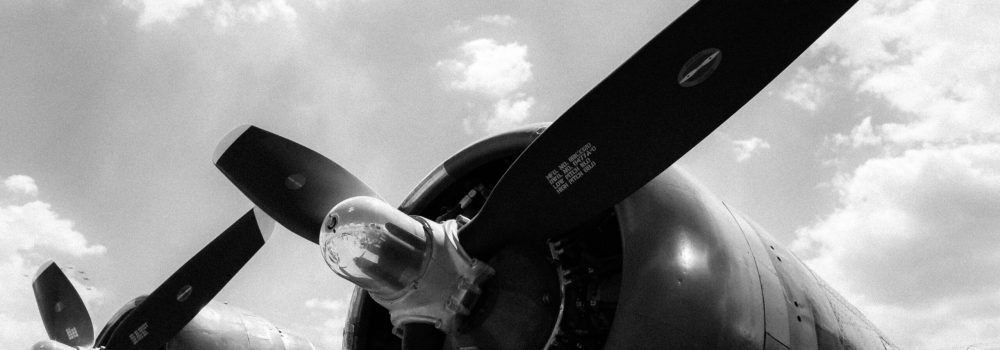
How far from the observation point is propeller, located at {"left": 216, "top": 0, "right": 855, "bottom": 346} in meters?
4.16

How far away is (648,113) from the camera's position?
4570 mm

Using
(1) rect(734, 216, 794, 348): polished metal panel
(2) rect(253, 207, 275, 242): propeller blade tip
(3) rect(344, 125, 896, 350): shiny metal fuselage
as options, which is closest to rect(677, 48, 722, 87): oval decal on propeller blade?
(3) rect(344, 125, 896, 350): shiny metal fuselage

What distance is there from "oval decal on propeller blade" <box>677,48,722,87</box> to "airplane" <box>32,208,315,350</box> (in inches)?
172

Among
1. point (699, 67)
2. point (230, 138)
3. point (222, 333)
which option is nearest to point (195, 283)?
point (230, 138)

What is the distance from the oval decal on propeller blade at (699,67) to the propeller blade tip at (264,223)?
4319mm

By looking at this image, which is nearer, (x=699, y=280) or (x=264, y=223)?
(x=699, y=280)

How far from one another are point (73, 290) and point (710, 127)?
11.7 metres

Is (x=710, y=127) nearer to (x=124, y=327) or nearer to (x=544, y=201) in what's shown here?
(x=544, y=201)

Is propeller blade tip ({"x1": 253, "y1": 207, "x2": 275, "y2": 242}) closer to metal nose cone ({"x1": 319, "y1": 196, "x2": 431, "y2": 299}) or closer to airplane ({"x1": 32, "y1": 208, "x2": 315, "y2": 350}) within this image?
airplane ({"x1": 32, "y1": 208, "x2": 315, "y2": 350})

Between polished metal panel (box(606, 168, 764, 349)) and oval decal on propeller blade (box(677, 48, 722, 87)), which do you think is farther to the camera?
polished metal panel (box(606, 168, 764, 349))

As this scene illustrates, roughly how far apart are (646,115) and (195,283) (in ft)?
18.4

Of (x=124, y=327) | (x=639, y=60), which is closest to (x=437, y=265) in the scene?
(x=639, y=60)

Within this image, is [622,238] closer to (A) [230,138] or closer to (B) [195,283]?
(A) [230,138]

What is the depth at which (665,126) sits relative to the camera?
4566 millimetres
